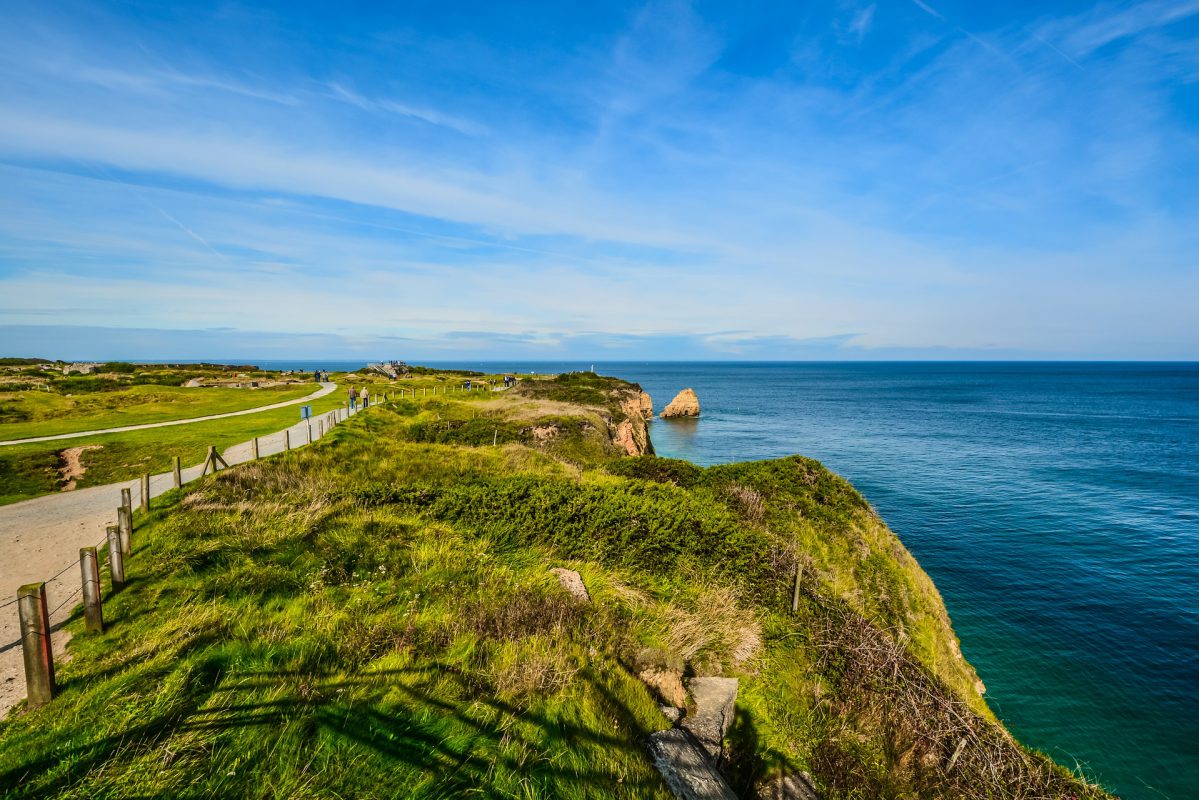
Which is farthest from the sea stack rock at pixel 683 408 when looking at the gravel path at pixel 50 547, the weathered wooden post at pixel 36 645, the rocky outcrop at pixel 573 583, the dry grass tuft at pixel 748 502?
the weathered wooden post at pixel 36 645

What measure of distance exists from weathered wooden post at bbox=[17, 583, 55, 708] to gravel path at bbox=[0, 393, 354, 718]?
1.36 feet

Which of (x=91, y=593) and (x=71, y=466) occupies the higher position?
(x=91, y=593)

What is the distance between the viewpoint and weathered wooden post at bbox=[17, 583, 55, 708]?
18.2 feet

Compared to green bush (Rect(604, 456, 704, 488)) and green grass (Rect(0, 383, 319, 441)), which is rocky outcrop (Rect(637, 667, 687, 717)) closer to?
green bush (Rect(604, 456, 704, 488))

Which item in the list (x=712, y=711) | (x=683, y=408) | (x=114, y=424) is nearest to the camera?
(x=712, y=711)

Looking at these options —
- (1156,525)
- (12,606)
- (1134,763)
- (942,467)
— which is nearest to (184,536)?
(12,606)

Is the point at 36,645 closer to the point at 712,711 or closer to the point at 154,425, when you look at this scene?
the point at 712,711

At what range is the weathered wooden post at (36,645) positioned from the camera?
219 inches

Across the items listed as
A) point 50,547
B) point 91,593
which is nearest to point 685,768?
point 91,593

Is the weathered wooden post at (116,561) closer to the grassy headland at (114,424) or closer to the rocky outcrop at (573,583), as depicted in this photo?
the rocky outcrop at (573,583)

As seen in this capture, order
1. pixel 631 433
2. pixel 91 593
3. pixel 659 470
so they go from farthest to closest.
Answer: pixel 631 433, pixel 659 470, pixel 91 593

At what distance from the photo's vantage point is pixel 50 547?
11414 millimetres

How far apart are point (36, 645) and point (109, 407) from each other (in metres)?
43.8

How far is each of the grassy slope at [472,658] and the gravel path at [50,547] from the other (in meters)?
0.69
